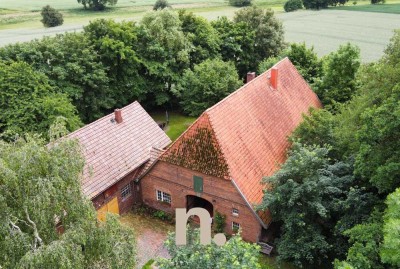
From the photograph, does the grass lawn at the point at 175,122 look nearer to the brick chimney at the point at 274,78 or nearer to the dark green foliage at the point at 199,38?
the dark green foliage at the point at 199,38

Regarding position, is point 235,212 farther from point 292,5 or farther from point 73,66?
point 292,5

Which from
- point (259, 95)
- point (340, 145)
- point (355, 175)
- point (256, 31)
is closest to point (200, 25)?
point (256, 31)

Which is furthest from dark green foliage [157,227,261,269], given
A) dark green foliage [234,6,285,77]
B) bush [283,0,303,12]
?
bush [283,0,303,12]

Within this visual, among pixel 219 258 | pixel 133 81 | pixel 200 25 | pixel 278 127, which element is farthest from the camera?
pixel 200 25

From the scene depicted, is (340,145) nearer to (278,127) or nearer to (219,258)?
(278,127)

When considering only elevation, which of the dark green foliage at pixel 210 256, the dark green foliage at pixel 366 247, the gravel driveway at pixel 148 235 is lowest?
the gravel driveway at pixel 148 235

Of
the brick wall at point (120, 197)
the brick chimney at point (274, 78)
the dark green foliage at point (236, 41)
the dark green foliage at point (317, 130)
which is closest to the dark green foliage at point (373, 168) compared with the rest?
the dark green foliage at point (317, 130)
